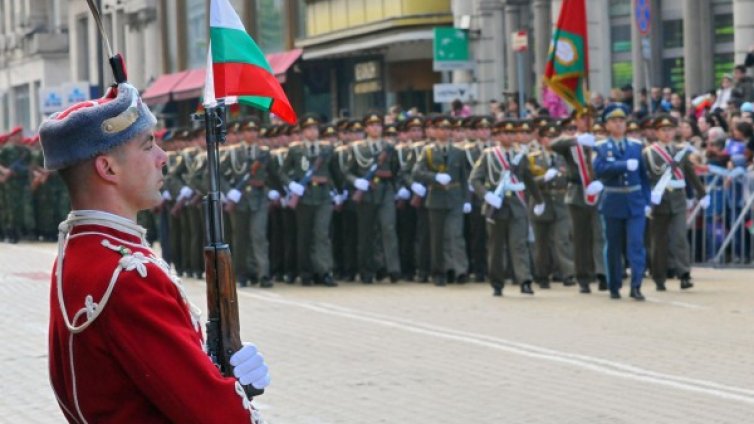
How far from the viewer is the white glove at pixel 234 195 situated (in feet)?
68.8

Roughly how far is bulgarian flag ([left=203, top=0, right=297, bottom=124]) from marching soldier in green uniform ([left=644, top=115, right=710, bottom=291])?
36.8 ft

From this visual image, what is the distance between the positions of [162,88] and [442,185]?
3302cm

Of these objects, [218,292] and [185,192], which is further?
[185,192]

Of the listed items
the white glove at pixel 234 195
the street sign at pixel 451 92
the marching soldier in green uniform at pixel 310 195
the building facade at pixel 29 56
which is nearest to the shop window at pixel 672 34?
the street sign at pixel 451 92

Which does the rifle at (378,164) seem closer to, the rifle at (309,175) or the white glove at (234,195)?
the rifle at (309,175)

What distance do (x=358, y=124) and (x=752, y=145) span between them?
4.54 metres

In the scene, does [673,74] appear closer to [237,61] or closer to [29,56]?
[237,61]

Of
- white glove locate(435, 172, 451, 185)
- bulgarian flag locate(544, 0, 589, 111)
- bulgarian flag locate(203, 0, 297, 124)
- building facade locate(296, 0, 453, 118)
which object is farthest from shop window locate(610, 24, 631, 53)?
bulgarian flag locate(203, 0, 297, 124)

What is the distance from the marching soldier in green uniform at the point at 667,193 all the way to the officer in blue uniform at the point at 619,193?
92cm

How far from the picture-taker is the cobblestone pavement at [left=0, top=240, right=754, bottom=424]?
10.2 m

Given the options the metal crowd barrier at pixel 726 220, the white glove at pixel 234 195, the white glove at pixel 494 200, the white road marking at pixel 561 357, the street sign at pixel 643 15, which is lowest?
the white road marking at pixel 561 357

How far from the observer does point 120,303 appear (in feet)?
12.6

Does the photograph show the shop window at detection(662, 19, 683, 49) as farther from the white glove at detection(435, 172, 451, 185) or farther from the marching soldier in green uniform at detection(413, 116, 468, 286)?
the white glove at detection(435, 172, 451, 185)

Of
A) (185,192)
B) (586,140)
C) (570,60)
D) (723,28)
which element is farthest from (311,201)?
(723,28)
